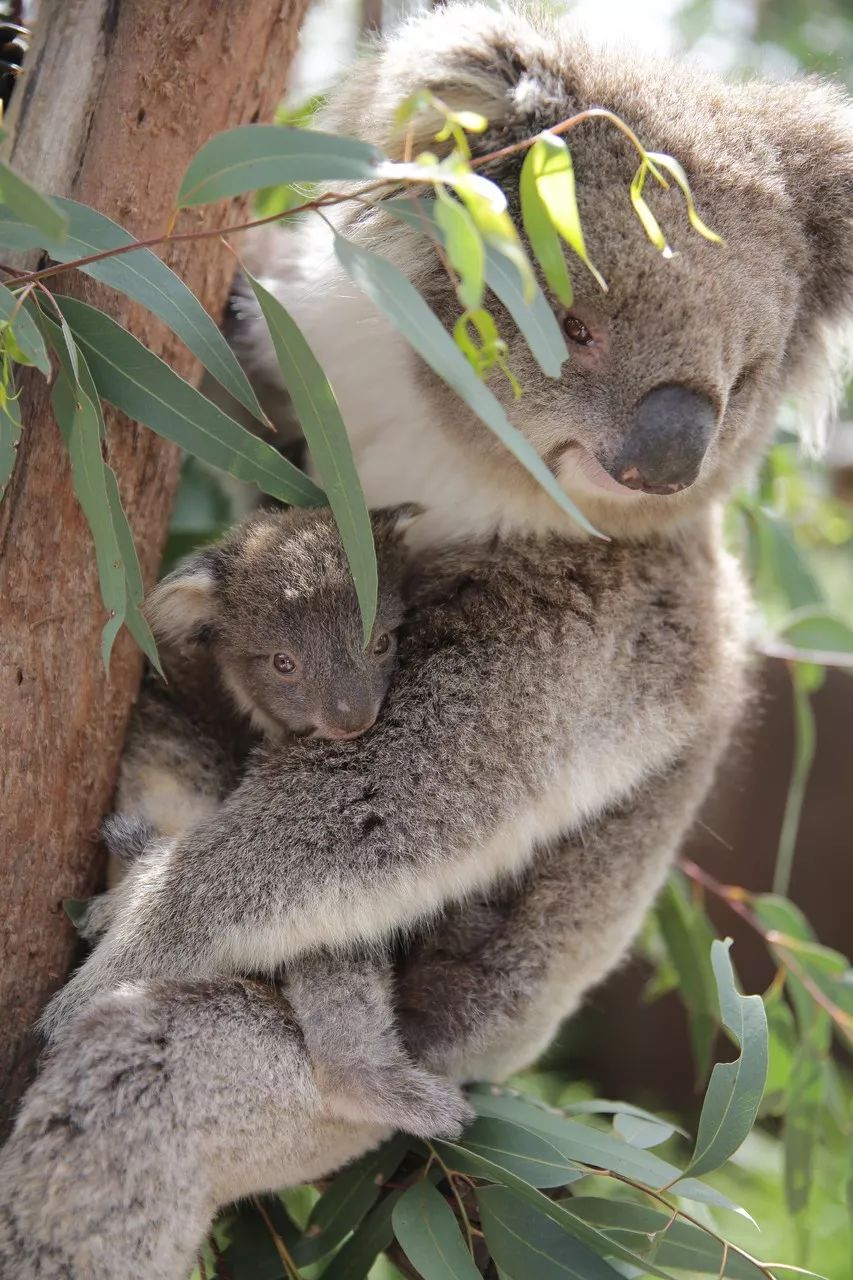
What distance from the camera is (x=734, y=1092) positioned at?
6.11ft

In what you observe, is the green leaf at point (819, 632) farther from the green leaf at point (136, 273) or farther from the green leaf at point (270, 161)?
the green leaf at point (270, 161)

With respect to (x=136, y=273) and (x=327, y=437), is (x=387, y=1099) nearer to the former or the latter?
(x=327, y=437)

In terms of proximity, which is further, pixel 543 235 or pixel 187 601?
pixel 187 601

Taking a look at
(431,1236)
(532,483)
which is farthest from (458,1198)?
(532,483)

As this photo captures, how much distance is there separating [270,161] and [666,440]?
2.42 feet

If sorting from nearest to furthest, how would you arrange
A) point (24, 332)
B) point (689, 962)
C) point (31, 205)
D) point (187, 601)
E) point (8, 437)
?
1. point (31, 205)
2. point (24, 332)
3. point (8, 437)
4. point (187, 601)
5. point (689, 962)

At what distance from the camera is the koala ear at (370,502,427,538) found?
225cm

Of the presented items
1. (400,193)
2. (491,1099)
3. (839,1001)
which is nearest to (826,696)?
(839,1001)

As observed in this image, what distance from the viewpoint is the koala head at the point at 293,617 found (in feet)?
6.79

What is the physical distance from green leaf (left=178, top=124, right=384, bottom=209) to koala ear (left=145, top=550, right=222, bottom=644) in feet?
2.42

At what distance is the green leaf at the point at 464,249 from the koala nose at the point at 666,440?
75 cm

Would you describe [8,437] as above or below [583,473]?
above

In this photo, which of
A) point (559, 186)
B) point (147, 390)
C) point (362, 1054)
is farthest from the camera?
point (362, 1054)

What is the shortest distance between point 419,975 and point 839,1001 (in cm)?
133
